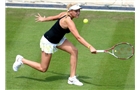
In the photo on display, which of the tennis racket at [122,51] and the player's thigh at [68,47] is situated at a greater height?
the player's thigh at [68,47]

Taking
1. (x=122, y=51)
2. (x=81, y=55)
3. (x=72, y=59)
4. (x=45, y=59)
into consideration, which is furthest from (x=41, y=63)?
(x=81, y=55)

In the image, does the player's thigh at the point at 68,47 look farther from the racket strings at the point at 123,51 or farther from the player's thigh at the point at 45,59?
the racket strings at the point at 123,51

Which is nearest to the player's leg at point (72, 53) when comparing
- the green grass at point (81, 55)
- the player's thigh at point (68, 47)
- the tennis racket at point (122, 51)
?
the player's thigh at point (68, 47)

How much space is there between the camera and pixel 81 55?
16.0 meters

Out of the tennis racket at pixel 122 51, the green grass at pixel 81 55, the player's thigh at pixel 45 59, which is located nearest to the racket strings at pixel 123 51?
the tennis racket at pixel 122 51

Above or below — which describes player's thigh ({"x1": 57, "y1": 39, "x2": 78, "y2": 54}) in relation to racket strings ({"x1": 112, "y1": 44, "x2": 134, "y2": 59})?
above

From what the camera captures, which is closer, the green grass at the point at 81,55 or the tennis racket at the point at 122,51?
the tennis racket at the point at 122,51

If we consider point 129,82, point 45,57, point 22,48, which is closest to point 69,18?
point 45,57

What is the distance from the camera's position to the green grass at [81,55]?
1370 centimetres

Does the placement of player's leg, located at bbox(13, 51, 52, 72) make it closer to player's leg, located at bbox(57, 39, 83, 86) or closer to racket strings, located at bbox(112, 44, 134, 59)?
player's leg, located at bbox(57, 39, 83, 86)

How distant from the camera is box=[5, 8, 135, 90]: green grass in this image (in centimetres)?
1370

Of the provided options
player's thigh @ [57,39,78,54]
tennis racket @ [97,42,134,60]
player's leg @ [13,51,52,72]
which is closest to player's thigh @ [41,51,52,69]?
player's leg @ [13,51,52,72]

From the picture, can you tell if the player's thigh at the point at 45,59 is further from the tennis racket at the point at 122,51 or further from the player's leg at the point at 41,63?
the tennis racket at the point at 122,51

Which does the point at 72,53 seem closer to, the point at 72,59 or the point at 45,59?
the point at 72,59
